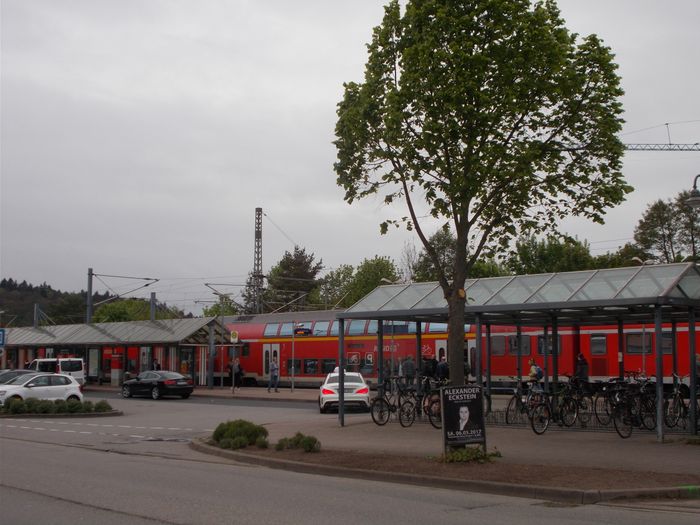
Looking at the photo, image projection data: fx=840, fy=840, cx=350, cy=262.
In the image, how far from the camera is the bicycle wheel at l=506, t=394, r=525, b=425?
2192 cm

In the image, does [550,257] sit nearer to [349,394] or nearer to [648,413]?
[349,394]

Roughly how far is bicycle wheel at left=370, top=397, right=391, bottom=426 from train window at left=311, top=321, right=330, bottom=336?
2304 centimetres

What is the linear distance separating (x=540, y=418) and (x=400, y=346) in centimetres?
2306

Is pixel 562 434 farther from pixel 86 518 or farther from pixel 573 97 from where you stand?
pixel 86 518


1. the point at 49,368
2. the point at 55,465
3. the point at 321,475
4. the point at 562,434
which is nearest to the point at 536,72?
the point at 321,475

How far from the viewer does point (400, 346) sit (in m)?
43.1

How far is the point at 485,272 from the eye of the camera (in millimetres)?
80750

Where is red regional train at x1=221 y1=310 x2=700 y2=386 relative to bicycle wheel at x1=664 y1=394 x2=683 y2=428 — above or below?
above

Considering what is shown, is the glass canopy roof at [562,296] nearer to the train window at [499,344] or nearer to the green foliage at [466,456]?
the green foliage at [466,456]

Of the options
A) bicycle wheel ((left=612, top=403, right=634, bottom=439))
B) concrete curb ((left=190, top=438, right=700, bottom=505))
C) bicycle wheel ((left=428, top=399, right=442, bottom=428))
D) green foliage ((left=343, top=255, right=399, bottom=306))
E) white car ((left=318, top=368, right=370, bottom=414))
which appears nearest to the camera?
concrete curb ((left=190, top=438, right=700, bottom=505))

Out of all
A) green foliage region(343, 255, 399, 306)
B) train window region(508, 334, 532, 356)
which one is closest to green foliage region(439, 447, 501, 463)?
train window region(508, 334, 532, 356)

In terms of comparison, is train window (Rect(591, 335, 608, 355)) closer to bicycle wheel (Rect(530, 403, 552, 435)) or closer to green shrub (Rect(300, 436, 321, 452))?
bicycle wheel (Rect(530, 403, 552, 435))

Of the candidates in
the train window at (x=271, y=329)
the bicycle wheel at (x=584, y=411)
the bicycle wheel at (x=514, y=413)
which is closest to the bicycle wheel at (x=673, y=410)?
the bicycle wheel at (x=584, y=411)

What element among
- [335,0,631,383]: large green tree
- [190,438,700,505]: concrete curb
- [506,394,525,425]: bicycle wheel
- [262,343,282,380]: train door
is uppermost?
→ [335,0,631,383]: large green tree
